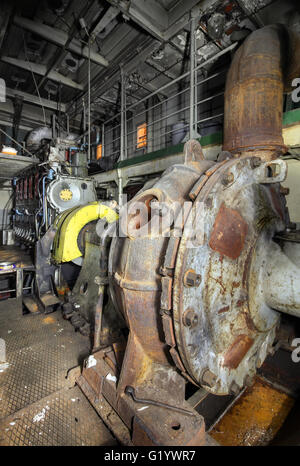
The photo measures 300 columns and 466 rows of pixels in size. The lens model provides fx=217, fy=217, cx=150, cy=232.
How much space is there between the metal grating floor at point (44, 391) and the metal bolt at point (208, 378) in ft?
2.14

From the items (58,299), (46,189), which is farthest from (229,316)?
(46,189)

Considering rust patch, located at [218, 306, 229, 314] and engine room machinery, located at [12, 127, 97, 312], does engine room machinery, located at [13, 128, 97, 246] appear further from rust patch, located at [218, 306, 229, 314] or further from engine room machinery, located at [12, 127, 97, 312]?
rust patch, located at [218, 306, 229, 314]

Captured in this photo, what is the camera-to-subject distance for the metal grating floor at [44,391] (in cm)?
120

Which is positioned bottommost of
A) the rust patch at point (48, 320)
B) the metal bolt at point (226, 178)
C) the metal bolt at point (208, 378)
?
the rust patch at point (48, 320)

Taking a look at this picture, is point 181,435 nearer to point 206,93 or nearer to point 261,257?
point 261,257

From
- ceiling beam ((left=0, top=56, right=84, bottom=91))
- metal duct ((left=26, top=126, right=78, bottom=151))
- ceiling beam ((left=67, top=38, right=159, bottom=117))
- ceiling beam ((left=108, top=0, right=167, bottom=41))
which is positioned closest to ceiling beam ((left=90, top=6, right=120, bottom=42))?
ceiling beam ((left=108, top=0, right=167, bottom=41))

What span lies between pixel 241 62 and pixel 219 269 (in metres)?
2.35

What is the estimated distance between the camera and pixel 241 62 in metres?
2.24

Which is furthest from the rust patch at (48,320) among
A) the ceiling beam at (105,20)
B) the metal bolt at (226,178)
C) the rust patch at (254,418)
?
the ceiling beam at (105,20)

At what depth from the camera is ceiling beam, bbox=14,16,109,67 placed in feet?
14.6

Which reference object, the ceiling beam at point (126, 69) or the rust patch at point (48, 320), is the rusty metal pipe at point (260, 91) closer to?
the rust patch at point (48, 320)

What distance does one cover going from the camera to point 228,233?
3.56ft

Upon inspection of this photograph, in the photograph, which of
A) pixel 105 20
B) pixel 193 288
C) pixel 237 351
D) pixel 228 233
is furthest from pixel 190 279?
pixel 105 20

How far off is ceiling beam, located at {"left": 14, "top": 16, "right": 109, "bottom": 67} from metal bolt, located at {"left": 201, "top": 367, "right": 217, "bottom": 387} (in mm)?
6578
